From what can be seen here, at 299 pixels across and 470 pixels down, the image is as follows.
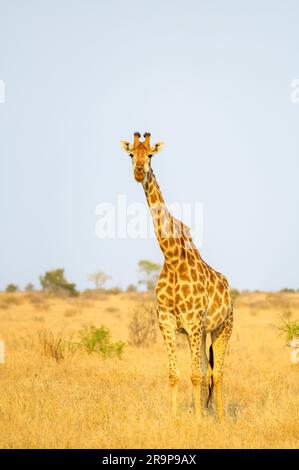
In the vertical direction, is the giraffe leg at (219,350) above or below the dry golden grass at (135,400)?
above

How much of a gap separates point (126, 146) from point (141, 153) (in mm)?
331

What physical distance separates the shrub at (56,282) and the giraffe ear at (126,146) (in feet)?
145

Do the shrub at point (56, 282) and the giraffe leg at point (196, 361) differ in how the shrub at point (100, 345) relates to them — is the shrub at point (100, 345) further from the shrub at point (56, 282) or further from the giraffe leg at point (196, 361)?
the shrub at point (56, 282)

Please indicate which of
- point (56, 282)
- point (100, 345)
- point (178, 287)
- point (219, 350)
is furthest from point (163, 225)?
point (56, 282)

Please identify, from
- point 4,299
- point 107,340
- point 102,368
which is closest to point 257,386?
point 102,368

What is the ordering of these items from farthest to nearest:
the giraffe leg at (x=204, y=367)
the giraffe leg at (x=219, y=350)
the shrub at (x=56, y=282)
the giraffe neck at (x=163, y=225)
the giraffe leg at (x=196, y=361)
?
A: 1. the shrub at (x=56, y=282)
2. the giraffe leg at (x=219, y=350)
3. the giraffe leg at (x=204, y=367)
4. the giraffe neck at (x=163, y=225)
5. the giraffe leg at (x=196, y=361)

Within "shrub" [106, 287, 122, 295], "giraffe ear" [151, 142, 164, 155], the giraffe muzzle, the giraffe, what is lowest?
"shrub" [106, 287, 122, 295]

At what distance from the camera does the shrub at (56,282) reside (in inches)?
2077

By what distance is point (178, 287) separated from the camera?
8.06 m

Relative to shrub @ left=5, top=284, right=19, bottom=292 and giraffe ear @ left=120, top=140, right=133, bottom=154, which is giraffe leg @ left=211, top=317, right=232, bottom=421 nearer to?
giraffe ear @ left=120, top=140, right=133, bottom=154

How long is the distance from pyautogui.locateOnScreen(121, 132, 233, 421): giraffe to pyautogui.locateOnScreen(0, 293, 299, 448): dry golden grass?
0.65m

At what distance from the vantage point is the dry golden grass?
7.10m

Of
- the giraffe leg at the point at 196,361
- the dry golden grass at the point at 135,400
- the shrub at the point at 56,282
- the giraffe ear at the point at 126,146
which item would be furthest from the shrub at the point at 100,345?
the shrub at the point at 56,282

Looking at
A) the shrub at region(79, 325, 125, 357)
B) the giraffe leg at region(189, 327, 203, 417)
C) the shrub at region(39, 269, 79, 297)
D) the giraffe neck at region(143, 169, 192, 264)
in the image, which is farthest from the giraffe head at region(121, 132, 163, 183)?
the shrub at region(39, 269, 79, 297)
